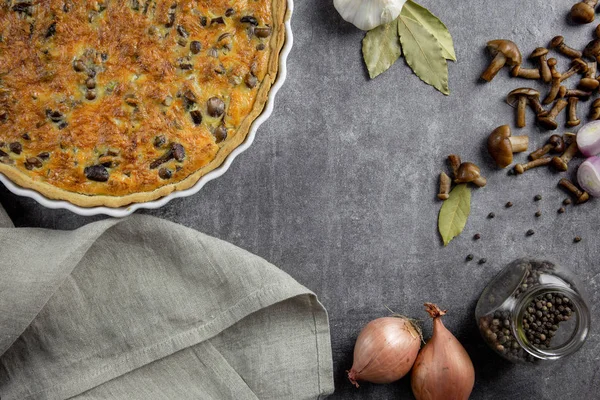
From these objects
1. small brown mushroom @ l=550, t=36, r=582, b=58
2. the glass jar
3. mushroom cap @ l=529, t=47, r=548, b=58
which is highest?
small brown mushroom @ l=550, t=36, r=582, b=58

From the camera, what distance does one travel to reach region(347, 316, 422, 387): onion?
112 inches

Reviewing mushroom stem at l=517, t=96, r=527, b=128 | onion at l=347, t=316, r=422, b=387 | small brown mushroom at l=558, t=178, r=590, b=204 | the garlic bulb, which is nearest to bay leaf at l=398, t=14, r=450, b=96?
the garlic bulb

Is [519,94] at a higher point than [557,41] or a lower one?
lower

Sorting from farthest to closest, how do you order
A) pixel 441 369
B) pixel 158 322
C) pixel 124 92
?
pixel 441 369, pixel 158 322, pixel 124 92

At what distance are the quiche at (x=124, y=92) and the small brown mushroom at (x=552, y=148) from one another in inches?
52.9

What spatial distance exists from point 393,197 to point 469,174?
36 cm

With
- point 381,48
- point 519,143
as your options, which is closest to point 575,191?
point 519,143

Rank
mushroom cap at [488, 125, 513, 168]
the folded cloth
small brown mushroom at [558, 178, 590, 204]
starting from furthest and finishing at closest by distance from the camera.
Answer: small brown mushroom at [558, 178, 590, 204], mushroom cap at [488, 125, 513, 168], the folded cloth

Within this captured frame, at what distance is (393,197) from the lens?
10.0 feet

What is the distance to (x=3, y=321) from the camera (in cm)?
255

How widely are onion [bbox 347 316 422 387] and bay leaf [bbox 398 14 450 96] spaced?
3.64 feet

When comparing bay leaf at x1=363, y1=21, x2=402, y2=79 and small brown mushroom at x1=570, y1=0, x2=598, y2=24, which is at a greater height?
small brown mushroom at x1=570, y1=0, x2=598, y2=24

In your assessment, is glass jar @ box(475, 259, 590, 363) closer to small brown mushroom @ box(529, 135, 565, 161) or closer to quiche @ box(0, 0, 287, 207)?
small brown mushroom @ box(529, 135, 565, 161)

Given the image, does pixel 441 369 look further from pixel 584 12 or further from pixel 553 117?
pixel 584 12
